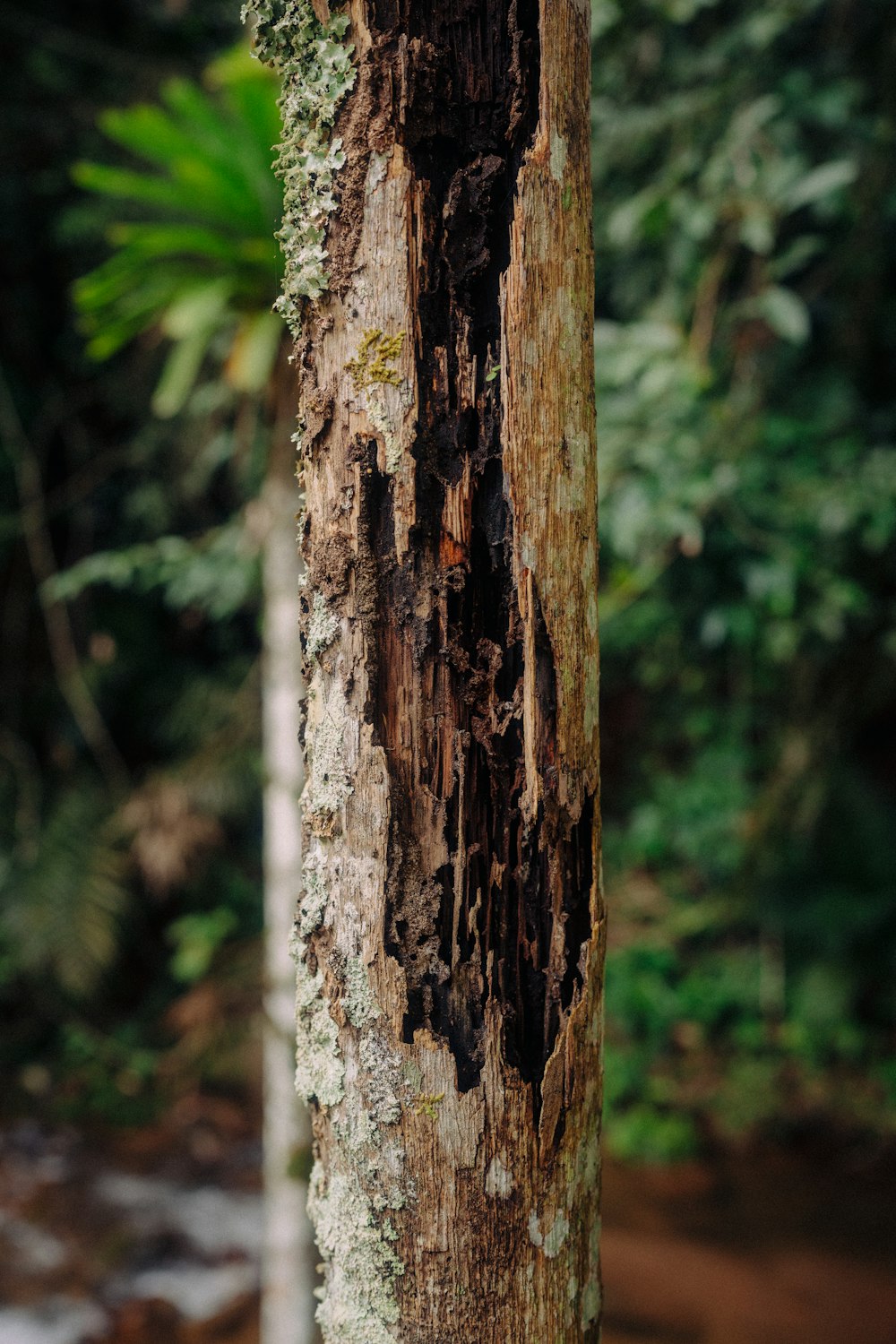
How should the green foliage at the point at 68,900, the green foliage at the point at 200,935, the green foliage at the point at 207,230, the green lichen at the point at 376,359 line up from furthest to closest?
1. the green foliage at the point at 68,900
2. the green foliage at the point at 200,935
3. the green foliage at the point at 207,230
4. the green lichen at the point at 376,359

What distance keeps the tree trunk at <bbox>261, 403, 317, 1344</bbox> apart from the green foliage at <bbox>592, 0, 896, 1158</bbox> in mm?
713

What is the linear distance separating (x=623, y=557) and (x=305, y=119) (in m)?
1.69

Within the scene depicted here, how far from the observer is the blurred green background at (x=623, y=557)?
6.22 ft

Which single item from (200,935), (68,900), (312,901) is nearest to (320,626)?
(312,901)

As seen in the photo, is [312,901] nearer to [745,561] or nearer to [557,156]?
[557,156]

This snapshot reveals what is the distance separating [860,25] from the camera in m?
2.42

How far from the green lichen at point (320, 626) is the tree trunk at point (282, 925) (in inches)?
37.4

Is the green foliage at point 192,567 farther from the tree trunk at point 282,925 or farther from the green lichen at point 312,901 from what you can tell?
the green lichen at point 312,901

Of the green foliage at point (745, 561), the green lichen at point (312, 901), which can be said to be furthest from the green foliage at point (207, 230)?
the green lichen at point (312, 901)

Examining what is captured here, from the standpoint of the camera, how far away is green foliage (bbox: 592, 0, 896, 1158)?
1931mm

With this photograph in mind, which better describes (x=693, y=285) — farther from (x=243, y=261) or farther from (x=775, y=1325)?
(x=775, y=1325)

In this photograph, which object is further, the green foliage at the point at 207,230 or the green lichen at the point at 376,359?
the green foliage at the point at 207,230

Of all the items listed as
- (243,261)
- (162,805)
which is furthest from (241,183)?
(162,805)

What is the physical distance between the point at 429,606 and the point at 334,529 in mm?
98
